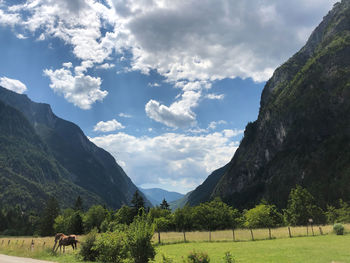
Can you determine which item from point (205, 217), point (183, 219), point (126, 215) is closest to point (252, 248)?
point (205, 217)

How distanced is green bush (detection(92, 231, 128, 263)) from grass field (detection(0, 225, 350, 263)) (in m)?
2.42

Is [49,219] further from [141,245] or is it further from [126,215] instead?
[141,245]

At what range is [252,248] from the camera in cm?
2636

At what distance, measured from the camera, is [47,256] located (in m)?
25.1

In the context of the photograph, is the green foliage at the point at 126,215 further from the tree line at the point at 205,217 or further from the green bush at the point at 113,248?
the green bush at the point at 113,248

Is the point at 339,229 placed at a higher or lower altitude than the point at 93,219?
lower

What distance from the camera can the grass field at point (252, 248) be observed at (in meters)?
19.5

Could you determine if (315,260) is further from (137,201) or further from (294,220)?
(137,201)

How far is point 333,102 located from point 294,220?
136981 mm

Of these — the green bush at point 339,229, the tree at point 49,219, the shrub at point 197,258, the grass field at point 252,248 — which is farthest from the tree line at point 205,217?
the shrub at point 197,258

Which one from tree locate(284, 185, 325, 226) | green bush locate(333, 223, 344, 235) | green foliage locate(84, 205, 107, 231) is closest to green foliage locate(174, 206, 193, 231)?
green foliage locate(84, 205, 107, 231)

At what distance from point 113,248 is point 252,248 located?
14669 mm

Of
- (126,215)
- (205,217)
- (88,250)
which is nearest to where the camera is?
(88,250)

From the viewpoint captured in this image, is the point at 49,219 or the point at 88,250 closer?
the point at 88,250
